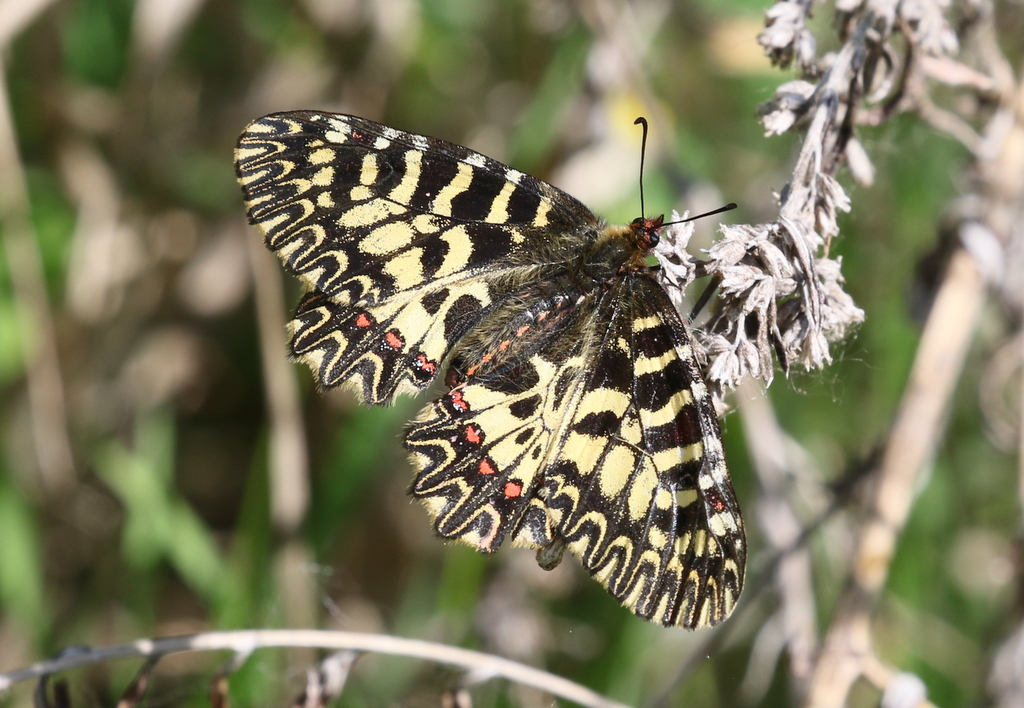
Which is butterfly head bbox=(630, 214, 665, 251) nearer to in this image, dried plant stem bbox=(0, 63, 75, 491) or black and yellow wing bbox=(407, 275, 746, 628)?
black and yellow wing bbox=(407, 275, 746, 628)

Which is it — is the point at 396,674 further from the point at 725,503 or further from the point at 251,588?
the point at 725,503

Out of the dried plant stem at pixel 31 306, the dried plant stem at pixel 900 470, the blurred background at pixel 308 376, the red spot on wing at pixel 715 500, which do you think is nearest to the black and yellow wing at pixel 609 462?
the red spot on wing at pixel 715 500

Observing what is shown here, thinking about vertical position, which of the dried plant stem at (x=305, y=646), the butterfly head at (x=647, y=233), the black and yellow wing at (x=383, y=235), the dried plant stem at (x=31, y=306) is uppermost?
the butterfly head at (x=647, y=233)

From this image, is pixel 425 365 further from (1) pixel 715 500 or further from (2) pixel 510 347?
(1) pixel 715 500

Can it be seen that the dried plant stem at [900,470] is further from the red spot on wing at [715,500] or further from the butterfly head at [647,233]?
the butterfly head at [647,233]

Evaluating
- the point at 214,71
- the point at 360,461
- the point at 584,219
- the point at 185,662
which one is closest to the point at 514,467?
the point at 584,219

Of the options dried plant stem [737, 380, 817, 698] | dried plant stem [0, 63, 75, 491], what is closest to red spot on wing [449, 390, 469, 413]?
dried plant stem [737, 380, 817, 698]

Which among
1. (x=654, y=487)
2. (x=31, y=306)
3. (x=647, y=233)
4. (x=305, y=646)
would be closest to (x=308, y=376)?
(x=31, y=306)
